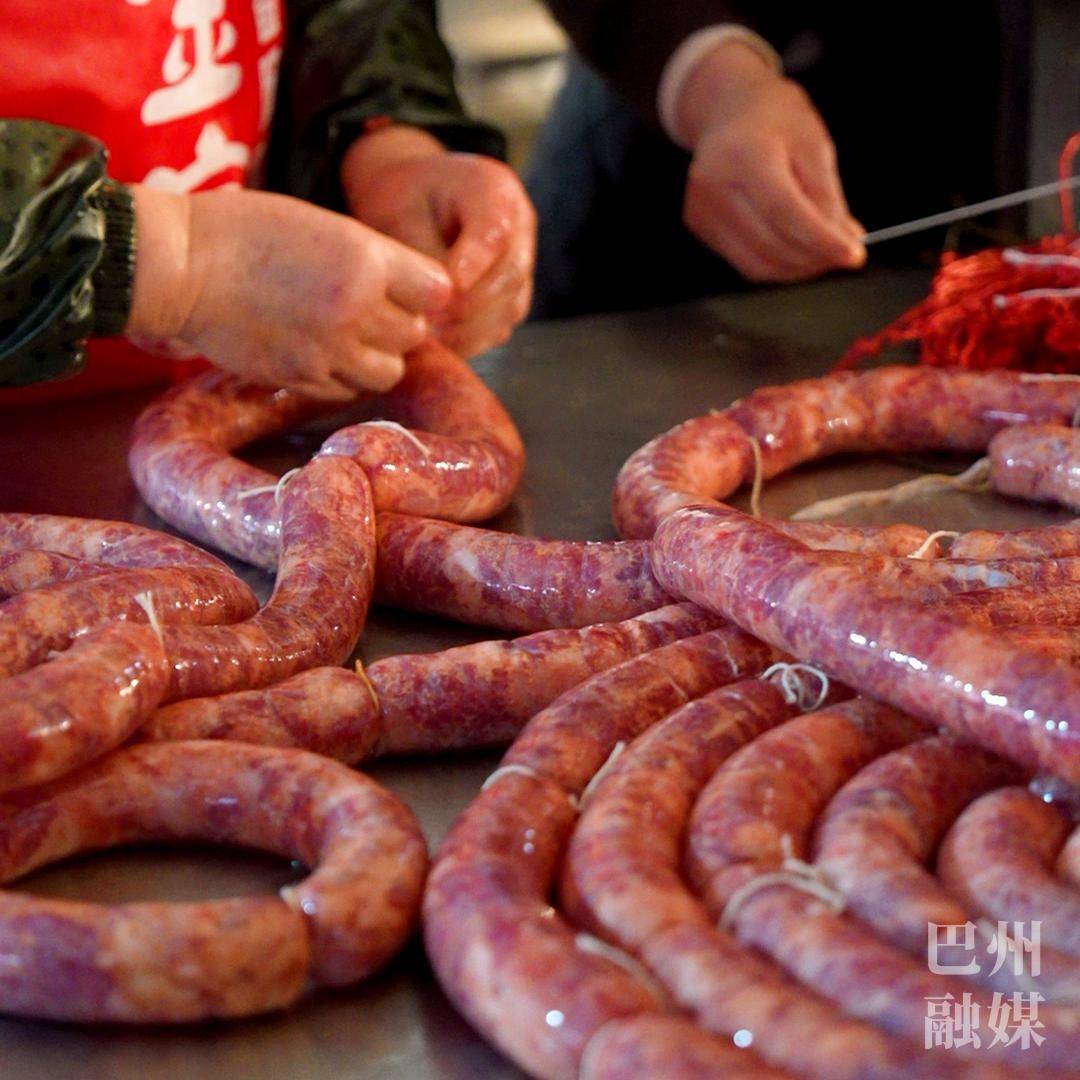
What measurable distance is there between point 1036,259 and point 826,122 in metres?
1.06

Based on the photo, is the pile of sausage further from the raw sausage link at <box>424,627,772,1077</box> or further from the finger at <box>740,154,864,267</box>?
the finger at <box>740,154,864,267</box>

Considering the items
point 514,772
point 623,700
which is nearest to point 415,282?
point 623,700

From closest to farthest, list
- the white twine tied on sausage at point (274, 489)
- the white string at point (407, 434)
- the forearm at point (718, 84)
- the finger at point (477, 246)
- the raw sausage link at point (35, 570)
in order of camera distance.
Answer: the raw sausage link at point (35, 570) → the white twine tied on sausage at point (274, 489) → the white string at point (407, 434) → the finger at point (477, 246) → the forearm at point (718, 84)

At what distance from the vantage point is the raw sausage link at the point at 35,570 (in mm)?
1786

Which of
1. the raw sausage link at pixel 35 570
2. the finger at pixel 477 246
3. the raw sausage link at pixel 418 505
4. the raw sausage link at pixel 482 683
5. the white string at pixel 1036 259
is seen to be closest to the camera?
the raw sausage link at pixel 482 683

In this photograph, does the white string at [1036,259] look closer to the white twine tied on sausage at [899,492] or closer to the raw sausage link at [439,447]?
the white twine tied on sausage at [899,492]

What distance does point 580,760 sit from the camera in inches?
57.9

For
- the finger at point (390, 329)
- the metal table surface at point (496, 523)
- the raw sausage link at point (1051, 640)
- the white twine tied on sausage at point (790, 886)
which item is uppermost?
the finger at point (390, 329)

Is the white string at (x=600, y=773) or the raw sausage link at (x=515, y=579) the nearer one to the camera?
the white string at (x=600, y=773)

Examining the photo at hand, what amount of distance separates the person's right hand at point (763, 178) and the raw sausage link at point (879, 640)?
1512 mm

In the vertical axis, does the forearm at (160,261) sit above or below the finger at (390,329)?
above

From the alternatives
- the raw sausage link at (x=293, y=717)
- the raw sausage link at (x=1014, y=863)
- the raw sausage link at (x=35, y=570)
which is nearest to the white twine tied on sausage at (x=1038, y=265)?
the raw sausage link at (x=1014, y=863)

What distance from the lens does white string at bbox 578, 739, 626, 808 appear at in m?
1.42

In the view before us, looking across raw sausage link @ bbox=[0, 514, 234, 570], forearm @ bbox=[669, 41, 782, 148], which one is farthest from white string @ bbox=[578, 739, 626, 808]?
forearm @ bbox=[669, 41, 782, 148]
